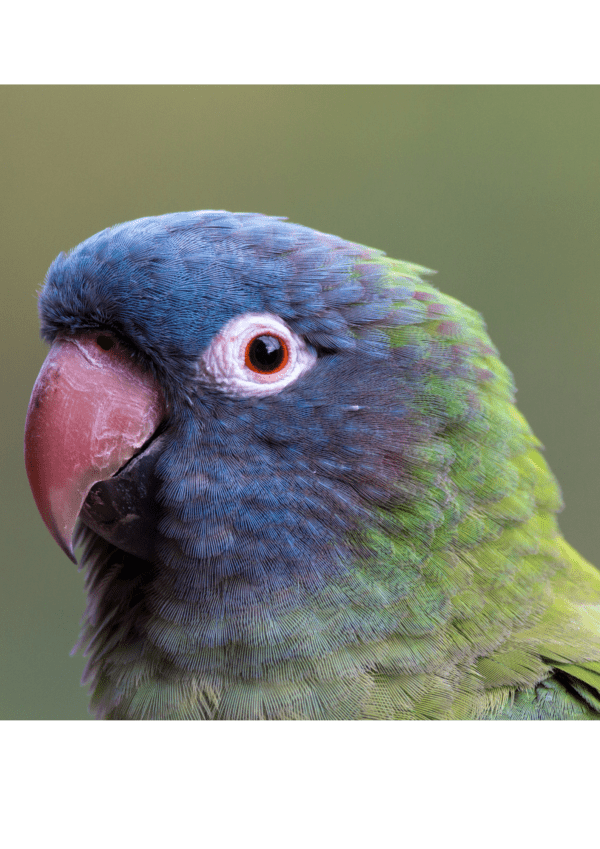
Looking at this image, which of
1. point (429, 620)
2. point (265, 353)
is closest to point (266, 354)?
point (265, 353)

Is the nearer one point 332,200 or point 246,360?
point 246,360

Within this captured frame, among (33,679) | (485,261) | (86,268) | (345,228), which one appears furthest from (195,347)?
(33,679)

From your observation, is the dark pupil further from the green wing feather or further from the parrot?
the green wing feather

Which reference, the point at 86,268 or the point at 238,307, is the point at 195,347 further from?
the point at 86,268

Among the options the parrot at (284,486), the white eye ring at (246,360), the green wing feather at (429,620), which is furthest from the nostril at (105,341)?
the green wing feather at (429,620)

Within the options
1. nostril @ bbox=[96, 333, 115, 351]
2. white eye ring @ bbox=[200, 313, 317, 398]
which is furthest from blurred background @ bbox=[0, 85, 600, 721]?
white eye ring @ bbox=[200, 313, 317, 398]

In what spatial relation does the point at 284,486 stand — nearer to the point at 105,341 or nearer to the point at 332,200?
the point at 105,341

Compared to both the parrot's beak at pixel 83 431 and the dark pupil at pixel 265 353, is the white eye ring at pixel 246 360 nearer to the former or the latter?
the dark pupil at pixel 265 353

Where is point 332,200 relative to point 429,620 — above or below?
above
